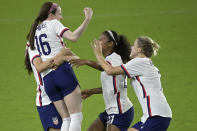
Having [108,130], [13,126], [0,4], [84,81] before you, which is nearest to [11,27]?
[0,4]

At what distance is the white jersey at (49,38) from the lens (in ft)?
18.9

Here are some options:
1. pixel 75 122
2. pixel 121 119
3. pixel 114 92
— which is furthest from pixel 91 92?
pixel 75 122

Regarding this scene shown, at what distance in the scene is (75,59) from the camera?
19.1ft

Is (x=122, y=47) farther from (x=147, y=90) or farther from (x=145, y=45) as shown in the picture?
(x=147, y=90)

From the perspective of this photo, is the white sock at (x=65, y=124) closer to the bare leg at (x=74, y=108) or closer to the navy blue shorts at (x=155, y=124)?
the bare leg at (x=74, y=108)

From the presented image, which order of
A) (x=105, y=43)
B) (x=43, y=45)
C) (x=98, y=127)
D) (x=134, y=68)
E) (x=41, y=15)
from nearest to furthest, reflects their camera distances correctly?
(x=134, y=68), (x=43, y=45), (x=41, y=15), (x=105, y=43), (x=98, y=127)

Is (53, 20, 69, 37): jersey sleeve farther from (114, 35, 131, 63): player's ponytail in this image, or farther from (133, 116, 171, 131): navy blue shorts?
(133, 116, 171, 131): navy blue shorts

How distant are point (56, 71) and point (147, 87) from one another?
109 centimetres

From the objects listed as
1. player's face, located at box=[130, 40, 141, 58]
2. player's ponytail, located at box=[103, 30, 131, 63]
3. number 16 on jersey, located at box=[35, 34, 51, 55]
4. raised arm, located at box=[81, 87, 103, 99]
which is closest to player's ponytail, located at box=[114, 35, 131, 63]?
player's ponytail, located at box=[103, 30, 131, 63]

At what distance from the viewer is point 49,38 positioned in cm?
576

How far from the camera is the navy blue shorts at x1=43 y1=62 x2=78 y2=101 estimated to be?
5793mm

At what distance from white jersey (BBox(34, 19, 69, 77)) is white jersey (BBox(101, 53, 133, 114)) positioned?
27.2 inches

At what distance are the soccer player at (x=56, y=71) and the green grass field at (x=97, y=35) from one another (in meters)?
2.10

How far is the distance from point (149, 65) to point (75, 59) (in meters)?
0.88
